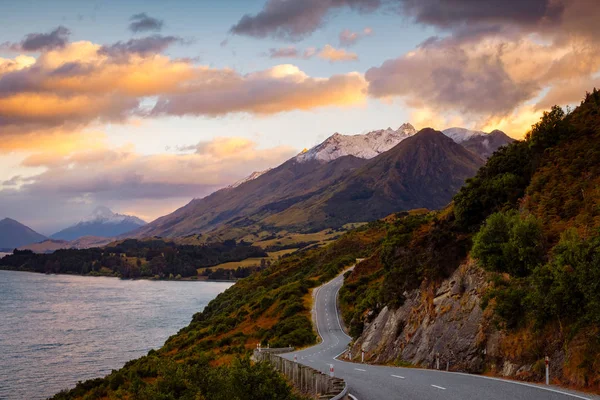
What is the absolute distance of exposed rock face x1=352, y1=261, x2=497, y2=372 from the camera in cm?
2556

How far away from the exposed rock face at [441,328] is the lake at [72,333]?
115ft

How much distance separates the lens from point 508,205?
33.5m

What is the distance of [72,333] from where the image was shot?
91.0m

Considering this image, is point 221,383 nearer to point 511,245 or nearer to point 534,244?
point 511,245

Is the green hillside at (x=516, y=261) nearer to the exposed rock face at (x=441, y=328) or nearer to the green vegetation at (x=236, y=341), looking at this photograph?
the green vegetation at (x=236, y=341)

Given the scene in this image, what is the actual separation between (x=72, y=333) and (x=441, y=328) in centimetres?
7687

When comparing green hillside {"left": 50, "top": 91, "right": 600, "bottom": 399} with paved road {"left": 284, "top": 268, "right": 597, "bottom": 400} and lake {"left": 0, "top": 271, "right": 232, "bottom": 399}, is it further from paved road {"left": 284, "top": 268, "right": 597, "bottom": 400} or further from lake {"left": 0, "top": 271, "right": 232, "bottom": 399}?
lake {"left": 0, "top": 271, "right": 232, "bottom": 399}

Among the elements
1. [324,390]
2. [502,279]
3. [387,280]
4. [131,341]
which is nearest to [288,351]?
[387,280]

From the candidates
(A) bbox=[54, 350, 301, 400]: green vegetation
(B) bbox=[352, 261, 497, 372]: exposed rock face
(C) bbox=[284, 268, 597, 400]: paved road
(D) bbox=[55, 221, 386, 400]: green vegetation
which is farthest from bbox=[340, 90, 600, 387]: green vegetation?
(D) bbox=[55, 221, 386, 400]: green vegetation

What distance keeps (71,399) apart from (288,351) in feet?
58.9

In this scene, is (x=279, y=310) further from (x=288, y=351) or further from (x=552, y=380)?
(x=552, y=380)

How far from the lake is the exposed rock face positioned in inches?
1378

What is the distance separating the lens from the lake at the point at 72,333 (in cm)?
6184

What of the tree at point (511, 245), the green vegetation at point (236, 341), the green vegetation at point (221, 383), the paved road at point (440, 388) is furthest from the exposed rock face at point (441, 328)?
the green vegetation at point (221, 383)
